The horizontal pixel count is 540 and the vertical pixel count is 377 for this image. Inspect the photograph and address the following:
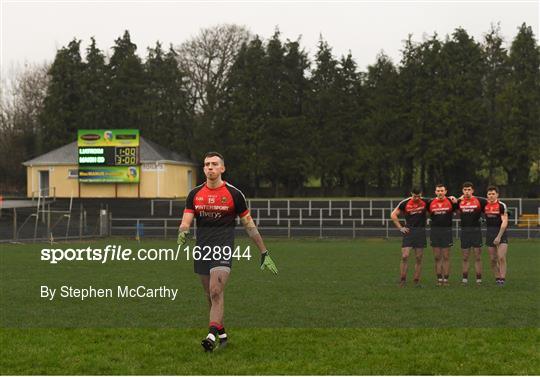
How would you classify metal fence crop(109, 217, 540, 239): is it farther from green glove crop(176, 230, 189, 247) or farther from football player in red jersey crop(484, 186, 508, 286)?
green glove crop(176, 230, 189, 247)

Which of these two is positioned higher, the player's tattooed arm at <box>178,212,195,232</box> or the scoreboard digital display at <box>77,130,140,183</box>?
the scoreboard digital display at <box>77,130,140,183</box>

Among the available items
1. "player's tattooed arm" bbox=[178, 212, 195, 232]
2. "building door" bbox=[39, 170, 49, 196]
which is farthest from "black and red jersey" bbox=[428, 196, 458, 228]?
"building door" bbox=[39, 170, 49, 196]

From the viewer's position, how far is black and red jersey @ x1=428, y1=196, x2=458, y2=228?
52.8 ft

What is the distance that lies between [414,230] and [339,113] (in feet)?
166

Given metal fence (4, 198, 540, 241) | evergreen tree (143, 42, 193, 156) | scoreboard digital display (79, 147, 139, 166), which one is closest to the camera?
metal fence (4, 198, 540, 241)

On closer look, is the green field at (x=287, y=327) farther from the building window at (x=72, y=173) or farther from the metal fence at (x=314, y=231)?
the building window at (x=72, y=173)

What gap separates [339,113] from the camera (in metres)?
65.7

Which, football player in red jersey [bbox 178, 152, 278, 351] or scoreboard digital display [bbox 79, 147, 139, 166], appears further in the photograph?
scoreboard digital display [bbox 79, 147, 139, 166]

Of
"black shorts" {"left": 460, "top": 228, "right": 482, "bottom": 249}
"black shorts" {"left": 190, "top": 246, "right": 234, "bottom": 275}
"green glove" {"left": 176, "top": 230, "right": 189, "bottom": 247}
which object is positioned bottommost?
"black shorts" {"left": 460, "top": 228, "right": 482, "bottom": 249}

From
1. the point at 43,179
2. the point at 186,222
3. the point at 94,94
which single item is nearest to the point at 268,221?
the point at 43,179

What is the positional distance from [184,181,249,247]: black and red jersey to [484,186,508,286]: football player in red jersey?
8.88m

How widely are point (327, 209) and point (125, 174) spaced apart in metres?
17.0

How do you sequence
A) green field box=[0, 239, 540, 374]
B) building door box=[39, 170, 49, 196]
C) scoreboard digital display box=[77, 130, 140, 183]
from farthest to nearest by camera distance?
building door box=[39, 170, 49, 196] < scoreboard digital display box=[77, 130, 140, 183] < green field box=[0, 239, 540, 374]

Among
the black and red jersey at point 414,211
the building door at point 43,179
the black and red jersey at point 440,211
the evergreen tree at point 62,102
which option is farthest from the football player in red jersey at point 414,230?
the evergreen tree at point 62,102
